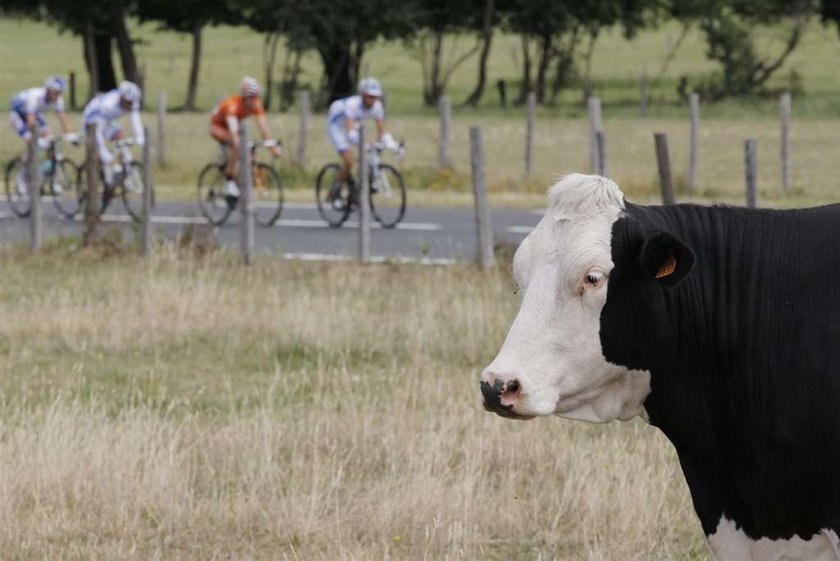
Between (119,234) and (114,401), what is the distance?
8516mm

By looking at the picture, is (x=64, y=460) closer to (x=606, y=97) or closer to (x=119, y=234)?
(x=119, y=234)

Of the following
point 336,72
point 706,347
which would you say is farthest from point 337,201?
point 336,72

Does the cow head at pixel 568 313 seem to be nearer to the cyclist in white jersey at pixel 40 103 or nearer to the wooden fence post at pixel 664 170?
the wooden fence post at pixel 664 170

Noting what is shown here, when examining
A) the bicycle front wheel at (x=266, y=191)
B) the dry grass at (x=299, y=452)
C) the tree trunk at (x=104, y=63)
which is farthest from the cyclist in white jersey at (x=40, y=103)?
the tree trunk at (x=104, y=63)

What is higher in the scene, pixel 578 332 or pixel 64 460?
pixel 578 332

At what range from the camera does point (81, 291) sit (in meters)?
15.4

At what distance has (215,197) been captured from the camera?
23.2 metres

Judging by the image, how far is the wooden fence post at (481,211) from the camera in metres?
17.6

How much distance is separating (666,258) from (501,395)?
2.11 feet

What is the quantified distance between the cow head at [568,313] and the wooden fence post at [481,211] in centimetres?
1208

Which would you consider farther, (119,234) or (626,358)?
(119,234)

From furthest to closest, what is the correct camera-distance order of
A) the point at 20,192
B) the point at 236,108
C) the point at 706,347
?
1. the point at 20,192
2. the point at 236,108
3. the point at 706,347

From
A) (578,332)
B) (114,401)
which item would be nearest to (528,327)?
(578,332)

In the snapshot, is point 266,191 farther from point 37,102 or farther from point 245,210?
point 245,210
